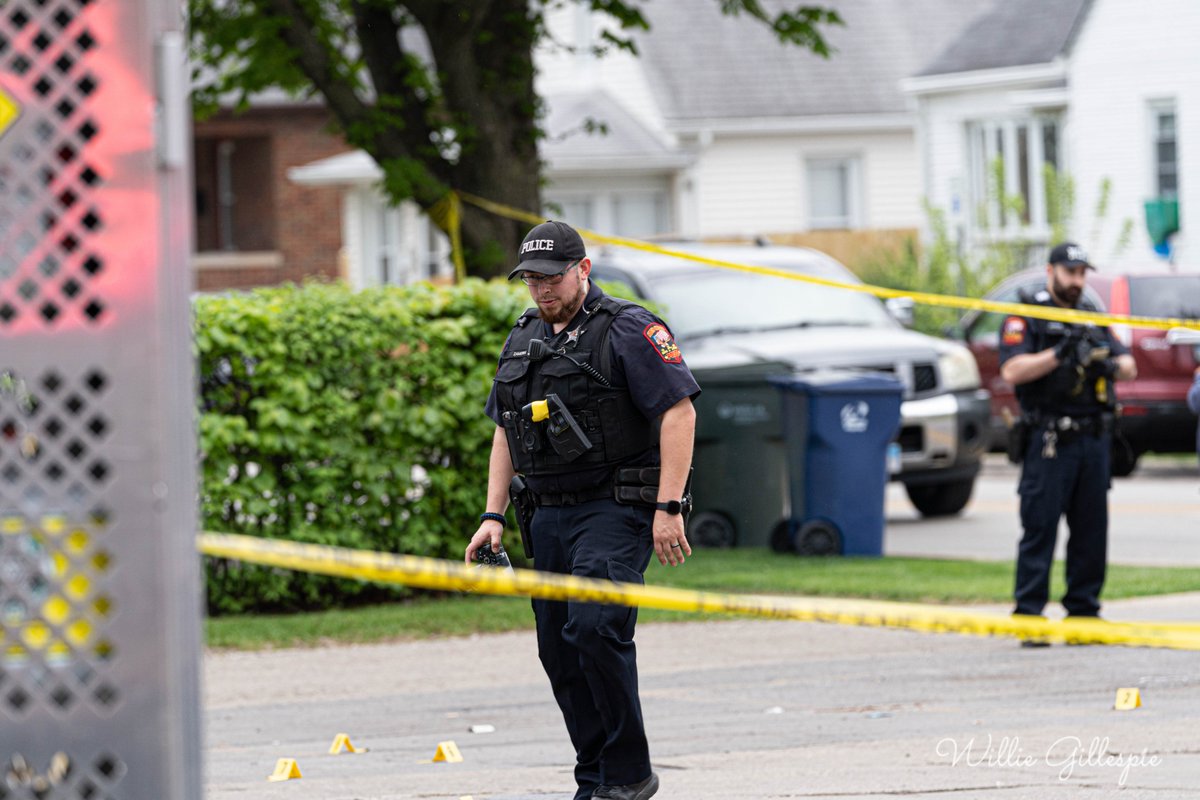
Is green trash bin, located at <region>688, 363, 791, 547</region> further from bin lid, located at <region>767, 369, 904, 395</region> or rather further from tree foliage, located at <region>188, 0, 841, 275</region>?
tree foliage, located at <region>188, 0, 841, 275</region>

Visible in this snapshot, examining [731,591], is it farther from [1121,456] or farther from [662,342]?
[662,342]

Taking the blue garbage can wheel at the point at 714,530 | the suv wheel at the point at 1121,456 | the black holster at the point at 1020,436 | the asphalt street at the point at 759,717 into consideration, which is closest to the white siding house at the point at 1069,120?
the blue garbage can wheel at the point at 714,530

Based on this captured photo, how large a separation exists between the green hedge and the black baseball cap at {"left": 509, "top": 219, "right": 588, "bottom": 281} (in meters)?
4.74

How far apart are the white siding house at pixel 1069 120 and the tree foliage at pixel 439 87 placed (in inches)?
608

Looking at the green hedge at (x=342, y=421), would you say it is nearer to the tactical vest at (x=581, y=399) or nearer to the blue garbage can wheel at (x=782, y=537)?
the blue garbage can wheel at (x=782, y=537)

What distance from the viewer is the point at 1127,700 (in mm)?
7703

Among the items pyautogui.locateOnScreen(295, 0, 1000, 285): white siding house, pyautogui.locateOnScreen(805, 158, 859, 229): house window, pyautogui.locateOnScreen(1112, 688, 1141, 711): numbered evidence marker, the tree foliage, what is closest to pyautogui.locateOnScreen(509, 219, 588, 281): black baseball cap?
pyautogui.locateOnScreen(1112, 688, 1141, 711): numbered evidence marker

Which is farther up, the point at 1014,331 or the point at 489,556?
the point at 1014,331

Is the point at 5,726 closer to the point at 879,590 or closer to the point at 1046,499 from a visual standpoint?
the point at 1046,499

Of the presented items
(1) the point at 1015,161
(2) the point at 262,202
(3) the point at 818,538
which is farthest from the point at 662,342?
(2) the point at 262,202

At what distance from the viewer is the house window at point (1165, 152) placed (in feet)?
93.2

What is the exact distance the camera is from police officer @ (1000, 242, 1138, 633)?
30.3 ft

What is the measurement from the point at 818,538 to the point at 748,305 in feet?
7.75

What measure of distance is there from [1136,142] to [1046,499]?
808 inches
